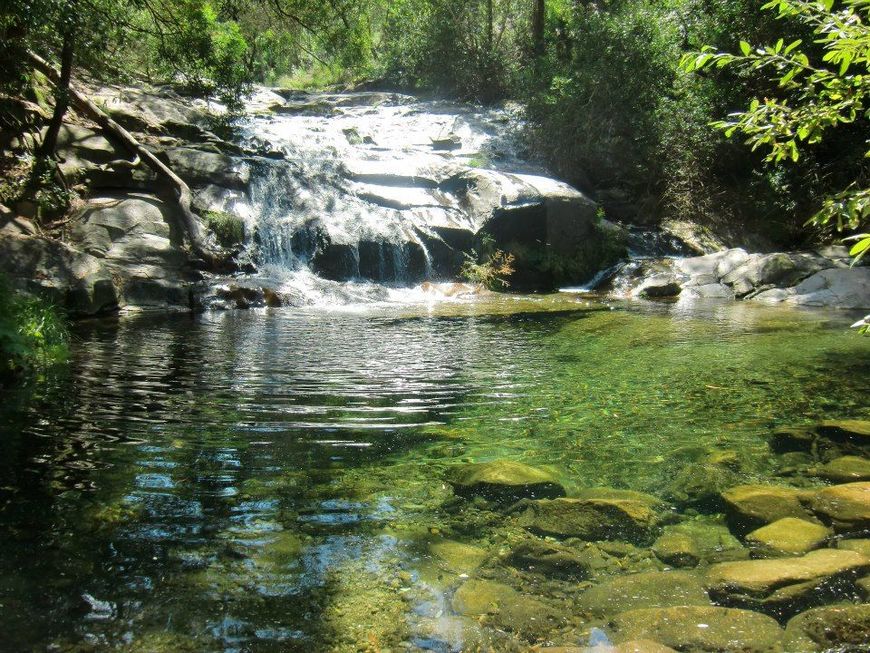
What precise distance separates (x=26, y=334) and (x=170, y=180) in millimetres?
7883

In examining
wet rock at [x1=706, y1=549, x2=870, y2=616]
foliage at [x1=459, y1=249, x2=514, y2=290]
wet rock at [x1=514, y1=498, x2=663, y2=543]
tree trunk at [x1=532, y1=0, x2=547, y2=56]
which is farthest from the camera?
tree trunk at [x1=532, y1=0, x2=547, y2=56]

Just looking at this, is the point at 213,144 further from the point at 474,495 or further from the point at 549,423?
the point at 474,495

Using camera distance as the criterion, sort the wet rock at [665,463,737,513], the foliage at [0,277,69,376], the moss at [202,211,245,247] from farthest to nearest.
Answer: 1. the moss at [202,211,245,247]
2. the foliage at [0,277,69,376]
3. the wet rock at [665,463,737,513]

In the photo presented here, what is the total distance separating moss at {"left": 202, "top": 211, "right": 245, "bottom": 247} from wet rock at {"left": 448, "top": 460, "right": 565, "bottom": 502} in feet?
37.9

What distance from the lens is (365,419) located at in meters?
5.14

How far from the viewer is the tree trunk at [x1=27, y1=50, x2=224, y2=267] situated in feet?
44.6

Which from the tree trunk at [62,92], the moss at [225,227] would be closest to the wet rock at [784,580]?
the tree trunk at [62,92]

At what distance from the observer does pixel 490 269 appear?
626 inches

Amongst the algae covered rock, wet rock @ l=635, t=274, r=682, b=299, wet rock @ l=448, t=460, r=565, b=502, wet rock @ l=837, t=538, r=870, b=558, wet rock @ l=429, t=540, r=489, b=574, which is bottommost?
the algae covered rock

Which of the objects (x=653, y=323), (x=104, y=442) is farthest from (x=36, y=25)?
(x=653, y=323)

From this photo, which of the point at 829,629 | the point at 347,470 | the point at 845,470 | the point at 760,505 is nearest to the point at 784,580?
the point at 829,629

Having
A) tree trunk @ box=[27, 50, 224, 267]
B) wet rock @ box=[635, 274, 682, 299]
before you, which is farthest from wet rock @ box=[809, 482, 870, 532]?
tree trunk @ box=[27, 50, 224, 267]

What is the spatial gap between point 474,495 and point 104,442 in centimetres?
244

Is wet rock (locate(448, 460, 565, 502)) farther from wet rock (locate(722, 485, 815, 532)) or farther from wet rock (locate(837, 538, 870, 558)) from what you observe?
wet rock (locate(837, 538, 870, 558))
